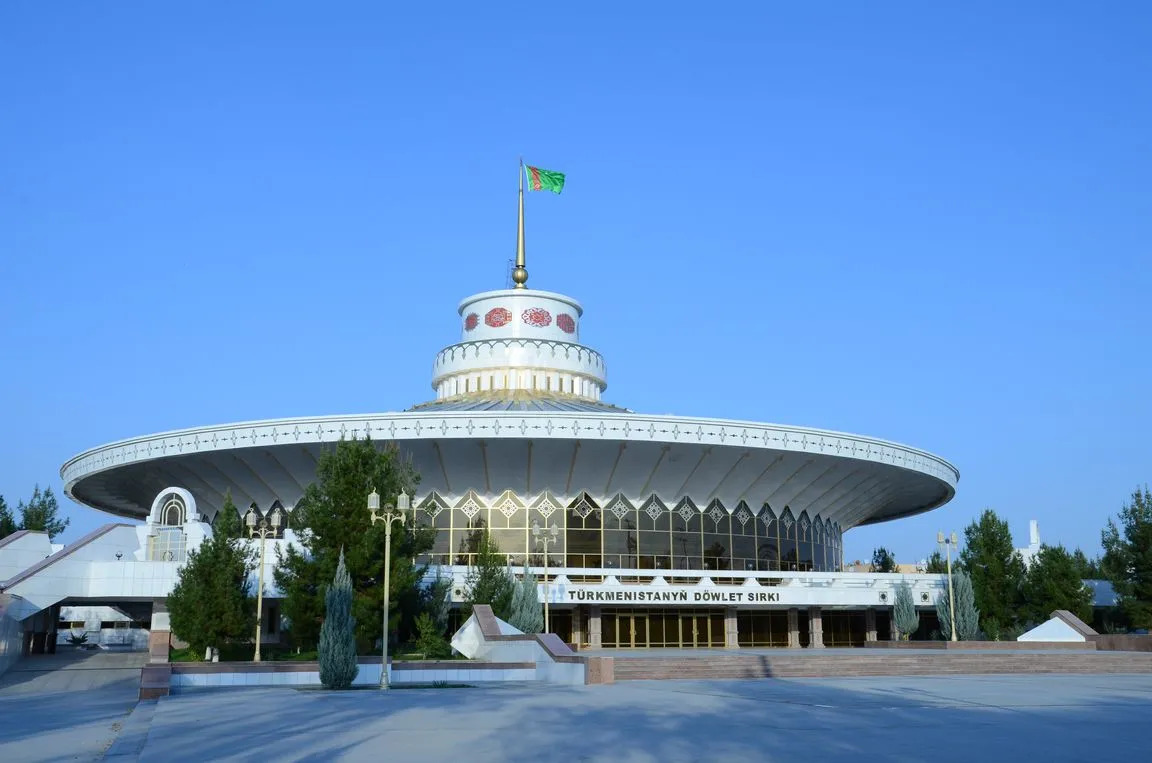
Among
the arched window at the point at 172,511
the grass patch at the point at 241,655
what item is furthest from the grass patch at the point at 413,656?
the arched window at the point at 172,511

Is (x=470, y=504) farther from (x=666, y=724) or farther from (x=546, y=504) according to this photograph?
(x=666, y=724)

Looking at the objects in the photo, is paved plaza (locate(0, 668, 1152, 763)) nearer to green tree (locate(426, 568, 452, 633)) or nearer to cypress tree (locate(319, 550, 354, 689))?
cypress tree (locate(319, 550, 354, 689))

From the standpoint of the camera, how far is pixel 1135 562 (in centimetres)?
4456

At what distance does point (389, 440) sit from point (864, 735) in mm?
28439

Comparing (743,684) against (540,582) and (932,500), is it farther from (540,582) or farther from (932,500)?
(932,500)

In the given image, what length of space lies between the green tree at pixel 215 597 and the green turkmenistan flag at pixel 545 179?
93.2 ft

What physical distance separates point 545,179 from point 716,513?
20.0 metres

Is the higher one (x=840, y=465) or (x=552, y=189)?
(x=552, y=189)

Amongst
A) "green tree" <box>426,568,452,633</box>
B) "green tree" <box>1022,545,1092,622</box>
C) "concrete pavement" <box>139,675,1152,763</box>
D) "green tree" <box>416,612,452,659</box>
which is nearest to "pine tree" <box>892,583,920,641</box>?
"green tree" <box>1022,545,1092,622</box>

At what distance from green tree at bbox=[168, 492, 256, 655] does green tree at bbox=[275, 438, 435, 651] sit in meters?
1.26

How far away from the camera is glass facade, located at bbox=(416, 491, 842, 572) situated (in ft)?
140

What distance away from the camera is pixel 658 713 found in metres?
16.8

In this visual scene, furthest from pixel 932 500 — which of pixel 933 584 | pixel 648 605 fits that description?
pixel 648 605

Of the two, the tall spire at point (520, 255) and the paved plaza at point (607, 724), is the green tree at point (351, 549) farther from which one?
the tall spire at point (520, 255)
